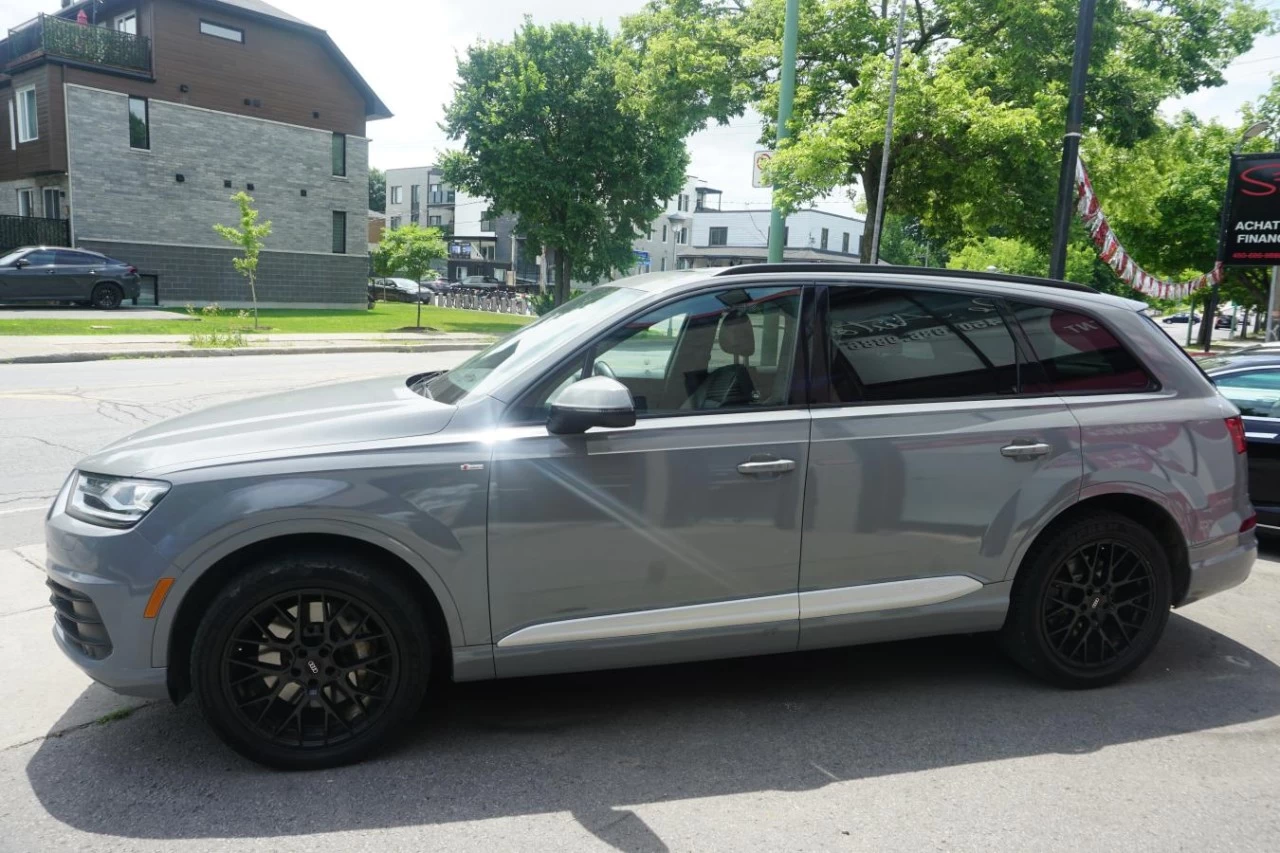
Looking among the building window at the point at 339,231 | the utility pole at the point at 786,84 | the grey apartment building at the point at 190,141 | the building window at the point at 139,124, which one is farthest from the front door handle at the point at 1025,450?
the building window at the point at 339,231

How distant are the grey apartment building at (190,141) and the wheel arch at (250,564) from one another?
105 ft

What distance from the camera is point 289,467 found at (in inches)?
124

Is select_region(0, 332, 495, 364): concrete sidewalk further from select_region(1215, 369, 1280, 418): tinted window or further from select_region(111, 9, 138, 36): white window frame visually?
select_region(1215, 369, 1280, 418): tinted window

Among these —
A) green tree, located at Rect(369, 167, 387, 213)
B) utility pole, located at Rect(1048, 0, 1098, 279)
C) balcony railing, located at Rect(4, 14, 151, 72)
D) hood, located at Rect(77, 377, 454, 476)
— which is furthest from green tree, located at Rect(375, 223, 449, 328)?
green tree, located at Rect(369, 167, 387, 213)

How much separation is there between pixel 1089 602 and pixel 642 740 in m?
2.04

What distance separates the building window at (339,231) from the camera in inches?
1462

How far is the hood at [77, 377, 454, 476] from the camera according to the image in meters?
3.21

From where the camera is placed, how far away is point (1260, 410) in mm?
6688

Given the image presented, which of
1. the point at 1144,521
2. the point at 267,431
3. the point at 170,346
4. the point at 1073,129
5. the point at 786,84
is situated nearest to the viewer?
the point at 267,431

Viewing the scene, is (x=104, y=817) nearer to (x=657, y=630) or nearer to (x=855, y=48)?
(x=657, y=630)

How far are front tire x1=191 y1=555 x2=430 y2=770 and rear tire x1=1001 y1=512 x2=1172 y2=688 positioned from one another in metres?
2.51

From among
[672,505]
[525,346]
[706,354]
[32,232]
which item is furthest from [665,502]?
[32,232]

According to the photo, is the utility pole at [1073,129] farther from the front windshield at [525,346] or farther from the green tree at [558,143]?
the green tree at [558,143]

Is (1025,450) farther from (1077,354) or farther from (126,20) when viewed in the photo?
(126,20)
